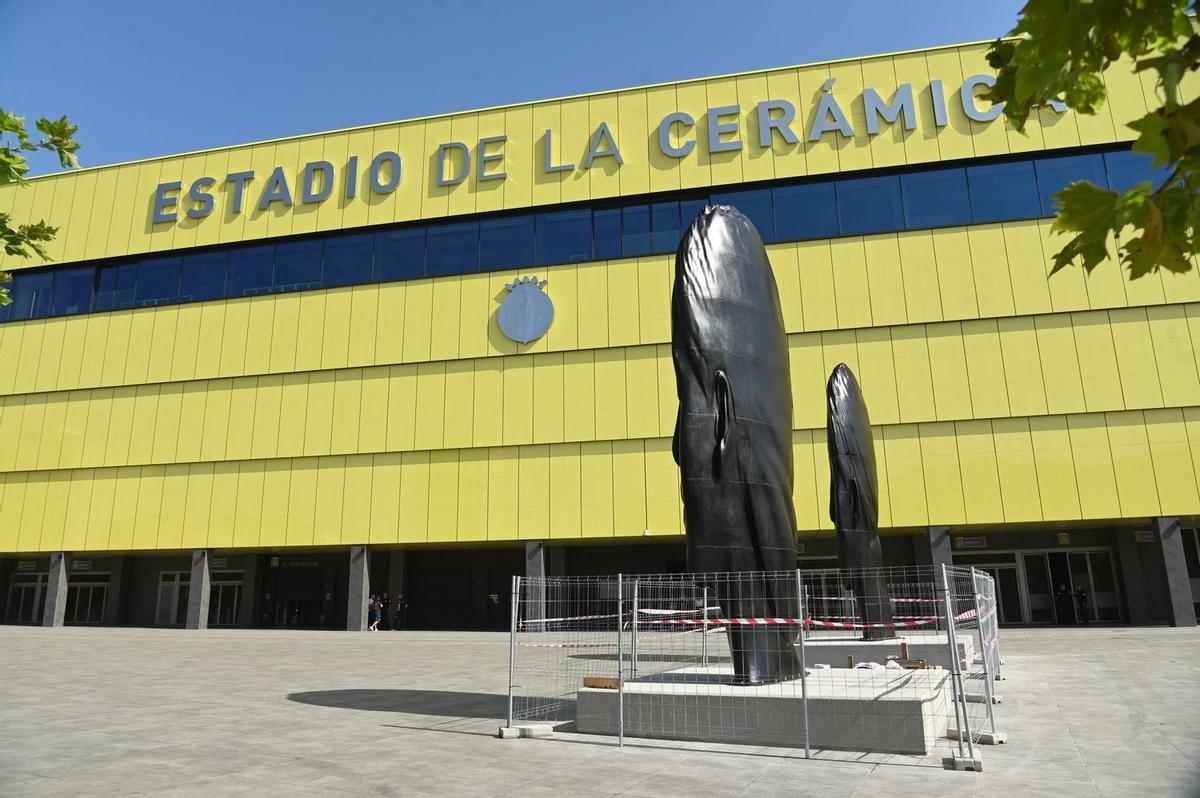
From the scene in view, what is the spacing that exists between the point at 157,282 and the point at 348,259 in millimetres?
9615

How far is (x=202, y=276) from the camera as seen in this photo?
36125mm

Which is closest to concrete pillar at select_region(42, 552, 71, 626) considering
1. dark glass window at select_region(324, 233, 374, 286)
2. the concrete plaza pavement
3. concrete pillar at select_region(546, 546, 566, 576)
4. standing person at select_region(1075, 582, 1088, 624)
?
dark glass window at select_region(324, 233, 374, 286)

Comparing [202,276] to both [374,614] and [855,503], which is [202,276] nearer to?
[374,614]

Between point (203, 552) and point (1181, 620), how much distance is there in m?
36.4

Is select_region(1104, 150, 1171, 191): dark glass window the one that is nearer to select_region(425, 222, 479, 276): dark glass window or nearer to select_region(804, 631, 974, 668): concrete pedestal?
select_region(804, 631, 974, 668): concrete pedestal

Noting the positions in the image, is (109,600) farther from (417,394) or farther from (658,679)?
(658,679)

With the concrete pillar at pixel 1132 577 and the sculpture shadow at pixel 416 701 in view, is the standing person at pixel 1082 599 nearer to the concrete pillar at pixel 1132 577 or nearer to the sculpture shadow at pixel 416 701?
the concrete pillar at pixel 1132 577

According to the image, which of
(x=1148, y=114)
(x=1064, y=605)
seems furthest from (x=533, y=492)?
(x=1148, y=114)

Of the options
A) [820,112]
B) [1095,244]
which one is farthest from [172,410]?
[1095,244]

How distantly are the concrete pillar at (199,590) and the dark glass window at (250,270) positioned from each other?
37.4 feet

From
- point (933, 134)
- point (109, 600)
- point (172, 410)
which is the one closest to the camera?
point (933, 134)

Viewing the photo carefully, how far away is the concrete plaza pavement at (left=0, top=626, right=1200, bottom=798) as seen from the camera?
715 cm

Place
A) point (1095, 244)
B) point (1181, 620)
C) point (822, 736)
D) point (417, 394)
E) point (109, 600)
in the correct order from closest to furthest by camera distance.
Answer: point (1095, 244), point (822, 736), point (1181, 620), point (417, 394), point (109, 600)

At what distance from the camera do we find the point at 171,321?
117ft
